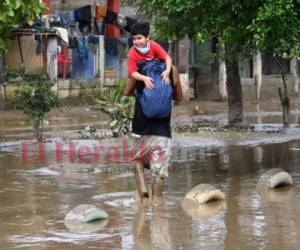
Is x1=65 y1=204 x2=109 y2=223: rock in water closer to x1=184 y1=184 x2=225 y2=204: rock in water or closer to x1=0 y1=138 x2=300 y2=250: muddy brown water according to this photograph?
x1=0 y1=138 x2=300 y2=250: muddy brown water

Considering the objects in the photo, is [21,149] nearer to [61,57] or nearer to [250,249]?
[250,249]

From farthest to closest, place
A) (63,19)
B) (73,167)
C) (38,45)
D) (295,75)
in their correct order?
(295,75) < (63,19) < (38,45) < (73,167)

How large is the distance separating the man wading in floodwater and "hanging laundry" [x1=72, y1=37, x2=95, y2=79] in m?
18.2

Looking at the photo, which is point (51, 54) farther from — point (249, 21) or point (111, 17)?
point (249, 21)

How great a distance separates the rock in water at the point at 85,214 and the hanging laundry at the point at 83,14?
19.9m

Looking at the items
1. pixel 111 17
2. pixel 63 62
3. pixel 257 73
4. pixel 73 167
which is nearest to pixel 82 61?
pixel 63 62

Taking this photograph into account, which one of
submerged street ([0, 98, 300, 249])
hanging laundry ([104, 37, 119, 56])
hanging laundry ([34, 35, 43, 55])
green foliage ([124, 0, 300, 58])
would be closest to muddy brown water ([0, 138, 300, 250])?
submerged street ([0, 98, 300, 249])

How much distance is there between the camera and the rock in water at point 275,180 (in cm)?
794

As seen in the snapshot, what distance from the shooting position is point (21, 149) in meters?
12.0

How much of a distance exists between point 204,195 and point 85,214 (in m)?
1.37

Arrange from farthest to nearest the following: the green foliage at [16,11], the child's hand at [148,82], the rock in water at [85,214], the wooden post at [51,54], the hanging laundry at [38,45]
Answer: the hanging laundry at [38,45], the wooden post at [51,54], the green foliage at [16,11], the child's hand at [148,82], the rock in water at [85,214]

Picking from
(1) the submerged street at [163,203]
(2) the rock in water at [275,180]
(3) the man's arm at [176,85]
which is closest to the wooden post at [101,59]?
(1) the submerged street at [163,203]

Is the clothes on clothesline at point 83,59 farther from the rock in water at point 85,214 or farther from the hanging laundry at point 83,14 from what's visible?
the rock in water at point 85,214

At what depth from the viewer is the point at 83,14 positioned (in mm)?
25797
